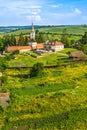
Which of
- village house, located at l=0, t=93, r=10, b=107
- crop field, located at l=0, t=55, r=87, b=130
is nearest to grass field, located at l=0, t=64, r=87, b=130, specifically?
crop field, located at l=0, t=55, r=87, b=130

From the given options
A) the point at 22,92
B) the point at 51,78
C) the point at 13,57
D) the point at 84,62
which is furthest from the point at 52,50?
the point at 22,92

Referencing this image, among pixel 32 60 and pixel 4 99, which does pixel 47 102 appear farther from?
pixel 32 60

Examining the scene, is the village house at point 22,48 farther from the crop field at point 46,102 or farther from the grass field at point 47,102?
the grass field at point 47,102

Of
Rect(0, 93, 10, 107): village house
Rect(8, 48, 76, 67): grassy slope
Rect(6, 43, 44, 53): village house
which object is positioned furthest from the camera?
Rect(6, 43, 44, 53): village house

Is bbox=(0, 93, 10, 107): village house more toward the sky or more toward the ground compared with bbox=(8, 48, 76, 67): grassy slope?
more toward the sky

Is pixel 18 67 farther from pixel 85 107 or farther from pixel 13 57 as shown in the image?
pixel 85 107

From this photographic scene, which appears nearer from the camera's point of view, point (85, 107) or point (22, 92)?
point (85, 107)

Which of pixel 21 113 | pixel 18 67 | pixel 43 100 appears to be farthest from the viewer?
pixel 18 67

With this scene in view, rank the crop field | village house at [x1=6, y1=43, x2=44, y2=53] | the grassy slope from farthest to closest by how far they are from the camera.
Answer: village house at [x1=6, y1=43, x2=44, y2=53] → the grassy slope → the crop field

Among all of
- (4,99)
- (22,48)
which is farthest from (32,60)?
(4,99)

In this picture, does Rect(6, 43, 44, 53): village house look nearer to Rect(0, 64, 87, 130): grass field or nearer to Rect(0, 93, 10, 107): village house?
Rect(0, 64, 87, 130): grass field

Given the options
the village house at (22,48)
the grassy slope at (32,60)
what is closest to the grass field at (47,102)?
the grassy slope at (32,60)
